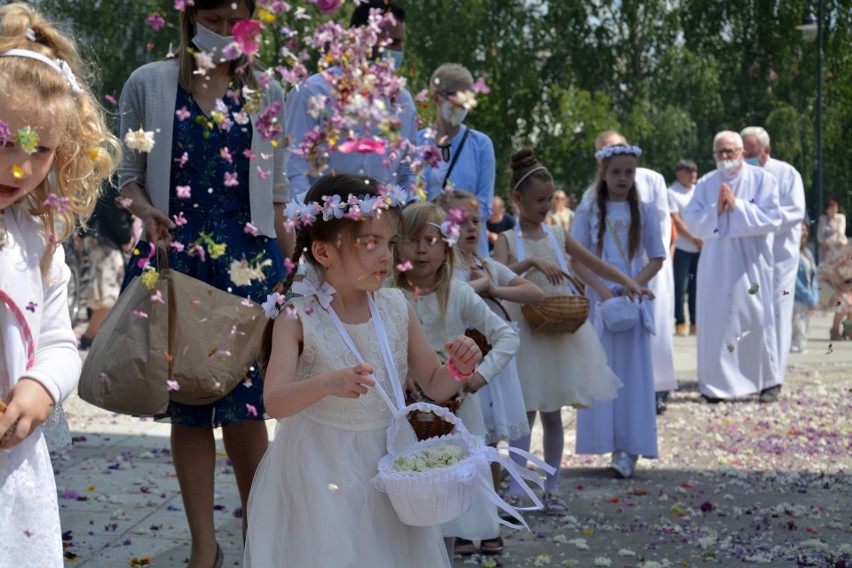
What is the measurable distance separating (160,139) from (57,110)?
1.67m

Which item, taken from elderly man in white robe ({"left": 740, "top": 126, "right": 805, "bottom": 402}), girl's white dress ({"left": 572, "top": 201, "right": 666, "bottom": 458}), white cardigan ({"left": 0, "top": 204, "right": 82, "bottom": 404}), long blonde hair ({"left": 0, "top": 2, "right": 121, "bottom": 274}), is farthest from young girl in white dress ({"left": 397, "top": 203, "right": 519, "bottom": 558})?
elderly man in white robe ({"left": 740, "top": 126, "right": 805, "bottom": 402})

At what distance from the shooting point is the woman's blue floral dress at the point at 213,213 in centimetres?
482

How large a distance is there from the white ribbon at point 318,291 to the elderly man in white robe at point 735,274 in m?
7.59

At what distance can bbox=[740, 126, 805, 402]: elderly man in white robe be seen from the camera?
11.4 metres

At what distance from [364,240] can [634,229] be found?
14.2 ft

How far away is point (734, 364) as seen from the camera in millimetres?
11289

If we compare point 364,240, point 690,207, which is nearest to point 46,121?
point 364,240

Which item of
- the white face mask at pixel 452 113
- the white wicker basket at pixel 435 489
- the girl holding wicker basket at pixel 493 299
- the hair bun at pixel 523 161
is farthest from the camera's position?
A: the hair bun at pixel 523 161

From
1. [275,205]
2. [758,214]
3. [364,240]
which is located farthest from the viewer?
[758,214]

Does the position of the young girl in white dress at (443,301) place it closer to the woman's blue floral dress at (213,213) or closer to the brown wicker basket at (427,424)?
the brown wicker basket at (427,424)

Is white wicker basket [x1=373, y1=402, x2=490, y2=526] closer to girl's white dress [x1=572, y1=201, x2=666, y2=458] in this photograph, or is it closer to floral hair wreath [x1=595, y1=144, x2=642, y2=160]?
girl's white dress [x1=572, y1=201, x2=666, y2=458]

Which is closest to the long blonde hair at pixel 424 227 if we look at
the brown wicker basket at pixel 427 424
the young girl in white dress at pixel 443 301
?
the young girl in white dress at pixel 443 301

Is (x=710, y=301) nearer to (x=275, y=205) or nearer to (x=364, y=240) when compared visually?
(x=275, y=205)

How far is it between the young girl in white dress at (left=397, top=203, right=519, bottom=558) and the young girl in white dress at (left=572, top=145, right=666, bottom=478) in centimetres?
248
